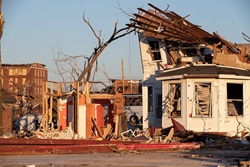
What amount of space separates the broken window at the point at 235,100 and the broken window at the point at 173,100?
248 cm

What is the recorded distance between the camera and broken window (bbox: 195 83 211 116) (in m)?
26.7

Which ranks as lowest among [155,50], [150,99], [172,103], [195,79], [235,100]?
[172,103]

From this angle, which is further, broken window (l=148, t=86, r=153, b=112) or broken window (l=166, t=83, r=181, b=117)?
Answer: broken window (l=148, t=86, r=153, b=112)

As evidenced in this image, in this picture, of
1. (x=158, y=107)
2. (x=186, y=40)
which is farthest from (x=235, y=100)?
(x=158, y=107)

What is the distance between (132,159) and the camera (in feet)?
57.8

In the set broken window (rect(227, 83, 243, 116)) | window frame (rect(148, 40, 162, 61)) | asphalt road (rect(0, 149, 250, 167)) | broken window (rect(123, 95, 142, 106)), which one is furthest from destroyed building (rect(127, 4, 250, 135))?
broken window (rect(123, 95, 142, 106))

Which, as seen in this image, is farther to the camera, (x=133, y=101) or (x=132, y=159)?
(x=133, y=101)

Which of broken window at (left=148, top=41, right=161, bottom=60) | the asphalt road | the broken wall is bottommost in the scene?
the asphalt road

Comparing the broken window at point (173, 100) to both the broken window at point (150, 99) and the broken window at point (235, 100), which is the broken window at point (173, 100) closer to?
the broken window at point (235, 100)

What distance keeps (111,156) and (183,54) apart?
1371 cm

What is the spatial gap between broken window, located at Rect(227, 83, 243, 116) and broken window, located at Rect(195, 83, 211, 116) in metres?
1.09

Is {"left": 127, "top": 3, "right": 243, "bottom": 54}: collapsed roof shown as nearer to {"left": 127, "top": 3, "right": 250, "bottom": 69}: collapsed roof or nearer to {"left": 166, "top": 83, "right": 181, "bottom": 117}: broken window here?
{"left": 127, "top": 3, "right": 250, "bottom": 69}: collapsed roof

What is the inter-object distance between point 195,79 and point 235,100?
2.24m

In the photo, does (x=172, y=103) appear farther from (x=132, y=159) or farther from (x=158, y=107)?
(x=132, y=159)
